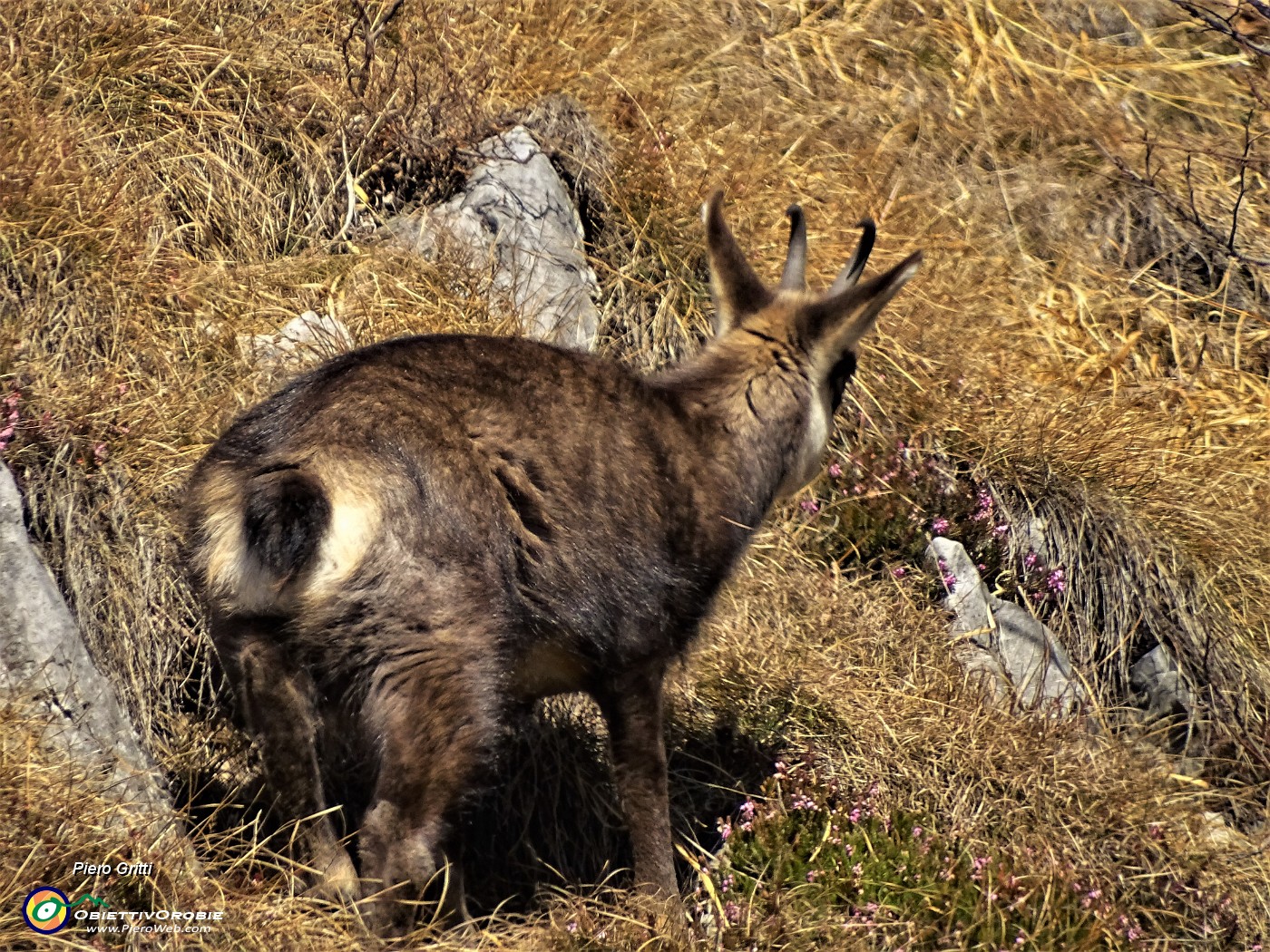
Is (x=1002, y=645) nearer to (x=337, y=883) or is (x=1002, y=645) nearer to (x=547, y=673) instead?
(x=547, y=673)

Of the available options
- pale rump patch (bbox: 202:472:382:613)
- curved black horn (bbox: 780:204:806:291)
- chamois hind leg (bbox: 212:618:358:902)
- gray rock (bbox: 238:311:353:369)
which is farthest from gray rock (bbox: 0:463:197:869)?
curved black horn (bbox: 780:204:806:291)

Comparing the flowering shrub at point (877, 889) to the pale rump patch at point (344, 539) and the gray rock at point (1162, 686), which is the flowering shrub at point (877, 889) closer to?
the gray rock at point (1162, 686)

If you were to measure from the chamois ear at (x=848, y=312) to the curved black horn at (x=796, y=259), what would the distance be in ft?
0.59

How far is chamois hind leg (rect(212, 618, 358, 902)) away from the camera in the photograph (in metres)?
3.66

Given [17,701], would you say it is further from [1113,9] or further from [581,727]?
[1113,9]

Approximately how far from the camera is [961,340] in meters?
6.79

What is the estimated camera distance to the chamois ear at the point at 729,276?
5.08 metres

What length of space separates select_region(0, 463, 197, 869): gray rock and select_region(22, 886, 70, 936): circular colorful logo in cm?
33

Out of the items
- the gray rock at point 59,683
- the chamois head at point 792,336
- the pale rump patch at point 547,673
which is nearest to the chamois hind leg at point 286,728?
the gray rock at point 59,683

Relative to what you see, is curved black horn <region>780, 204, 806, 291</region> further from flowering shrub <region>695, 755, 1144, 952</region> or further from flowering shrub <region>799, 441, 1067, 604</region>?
flowering shrub <region>695, 755, 1144, 952</region>

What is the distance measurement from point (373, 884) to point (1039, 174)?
5778mm

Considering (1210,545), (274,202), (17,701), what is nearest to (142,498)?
(17,701)

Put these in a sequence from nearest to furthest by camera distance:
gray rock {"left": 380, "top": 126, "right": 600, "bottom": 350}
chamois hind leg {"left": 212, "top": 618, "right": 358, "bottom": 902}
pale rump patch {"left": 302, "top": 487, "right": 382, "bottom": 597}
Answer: pale rump patch {"left": 302, "top": 487, "right": 382, "bottom": 597}, chamois hind leg {"left": 212, "top": 618, "right": 358, "bottom": 902}, gray rock {"left": 380, "top": 126, "right": 600, "bottom": 350}

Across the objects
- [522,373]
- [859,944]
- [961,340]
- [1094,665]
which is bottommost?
[1094,665]
